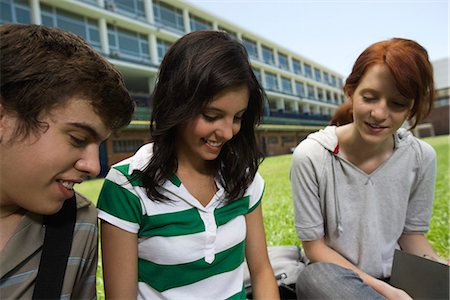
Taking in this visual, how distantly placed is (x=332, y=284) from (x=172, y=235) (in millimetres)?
617

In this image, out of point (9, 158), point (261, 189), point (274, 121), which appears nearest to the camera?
point (9, 158)

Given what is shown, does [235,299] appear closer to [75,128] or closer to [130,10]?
[75,128]

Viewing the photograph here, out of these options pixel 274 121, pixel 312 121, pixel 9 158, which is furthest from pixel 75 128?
pixel 312 121

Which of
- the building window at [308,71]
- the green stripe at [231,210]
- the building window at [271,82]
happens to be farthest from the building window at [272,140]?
the green stripe at [231,210]

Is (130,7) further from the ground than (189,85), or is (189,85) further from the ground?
Answer: (130,7)

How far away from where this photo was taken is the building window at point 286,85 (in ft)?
91.0

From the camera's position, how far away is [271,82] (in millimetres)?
26391

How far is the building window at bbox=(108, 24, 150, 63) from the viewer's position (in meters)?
16.2

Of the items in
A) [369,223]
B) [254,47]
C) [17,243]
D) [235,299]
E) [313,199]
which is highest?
[254,47]

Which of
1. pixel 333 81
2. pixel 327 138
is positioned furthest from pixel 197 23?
pixel 327 138

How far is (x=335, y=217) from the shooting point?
151cm

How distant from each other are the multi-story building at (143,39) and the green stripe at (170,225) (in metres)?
7.25

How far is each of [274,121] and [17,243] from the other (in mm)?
20069

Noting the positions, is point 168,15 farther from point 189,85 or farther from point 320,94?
point 189,85
